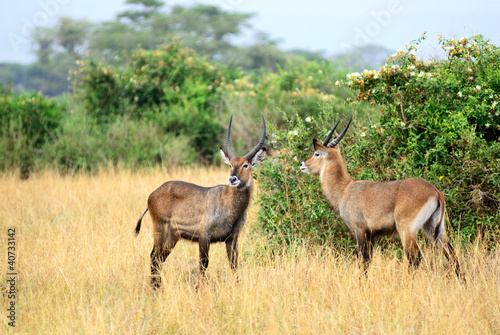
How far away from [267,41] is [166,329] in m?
39.3

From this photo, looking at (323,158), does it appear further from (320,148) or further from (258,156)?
(258,156)

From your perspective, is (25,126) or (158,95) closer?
(25,126)

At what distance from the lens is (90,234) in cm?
703

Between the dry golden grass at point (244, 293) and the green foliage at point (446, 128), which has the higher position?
the green foliage at point (446, 128)

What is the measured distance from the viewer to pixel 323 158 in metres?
5.95

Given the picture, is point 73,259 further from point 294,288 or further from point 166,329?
point 294,288

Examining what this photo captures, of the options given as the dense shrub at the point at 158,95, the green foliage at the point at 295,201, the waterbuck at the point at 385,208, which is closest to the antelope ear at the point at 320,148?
the waterbuck at the point at 385,208

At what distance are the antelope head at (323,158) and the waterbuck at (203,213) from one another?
0.64 metres

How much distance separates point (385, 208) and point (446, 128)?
127 centimetres

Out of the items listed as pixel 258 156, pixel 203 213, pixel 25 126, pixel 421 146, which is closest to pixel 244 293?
pixel 203 213

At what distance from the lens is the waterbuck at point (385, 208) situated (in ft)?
16.1

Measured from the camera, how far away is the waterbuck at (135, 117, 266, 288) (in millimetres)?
5230

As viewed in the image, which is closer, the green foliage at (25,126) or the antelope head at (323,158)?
the antelope head at (323,158)

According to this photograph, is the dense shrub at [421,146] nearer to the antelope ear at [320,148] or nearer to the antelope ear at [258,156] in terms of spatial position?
the antelope ear at [320,148]
